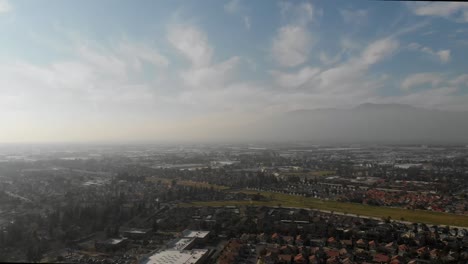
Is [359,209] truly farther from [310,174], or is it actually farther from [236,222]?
[310,174]

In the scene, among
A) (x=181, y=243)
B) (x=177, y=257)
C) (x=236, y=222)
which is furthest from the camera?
(x=236, y=222)

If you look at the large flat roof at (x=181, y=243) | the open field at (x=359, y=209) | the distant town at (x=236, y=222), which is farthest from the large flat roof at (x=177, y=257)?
the open field at (x=359, y=209)

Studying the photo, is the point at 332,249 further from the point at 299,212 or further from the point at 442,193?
the point at 442,193

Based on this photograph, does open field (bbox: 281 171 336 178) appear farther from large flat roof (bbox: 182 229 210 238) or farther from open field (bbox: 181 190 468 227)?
large flat roof (bbox: 182 229 210 238)

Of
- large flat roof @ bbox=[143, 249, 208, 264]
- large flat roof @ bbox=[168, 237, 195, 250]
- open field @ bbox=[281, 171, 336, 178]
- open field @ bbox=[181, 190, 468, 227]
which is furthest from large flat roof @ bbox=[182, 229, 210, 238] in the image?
open field @ bbox=[281, 171, 336, 178]

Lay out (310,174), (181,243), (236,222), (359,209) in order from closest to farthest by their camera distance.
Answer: (181,243) < (236,222) < (359,209) < (310,174)

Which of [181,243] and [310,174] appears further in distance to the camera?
[310,174]

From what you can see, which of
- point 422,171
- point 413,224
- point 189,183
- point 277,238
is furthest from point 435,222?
point 422,171

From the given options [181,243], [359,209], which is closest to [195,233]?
[181,243]
